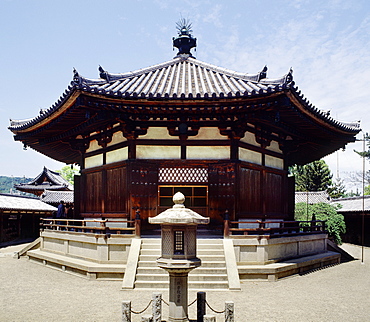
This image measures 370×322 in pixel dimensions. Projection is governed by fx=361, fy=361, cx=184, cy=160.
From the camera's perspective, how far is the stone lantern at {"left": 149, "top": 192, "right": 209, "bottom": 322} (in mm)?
7480

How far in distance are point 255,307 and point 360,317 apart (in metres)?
2.39

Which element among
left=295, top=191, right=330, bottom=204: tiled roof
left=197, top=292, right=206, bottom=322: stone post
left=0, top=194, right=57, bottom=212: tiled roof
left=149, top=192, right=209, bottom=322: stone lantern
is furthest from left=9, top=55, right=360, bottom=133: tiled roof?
left=295, top=191, right=330, bottom=204: tiled roof

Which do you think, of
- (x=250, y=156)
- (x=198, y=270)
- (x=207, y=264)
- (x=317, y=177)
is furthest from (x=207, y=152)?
(x=317, y=177)

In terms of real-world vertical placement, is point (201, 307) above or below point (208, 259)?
below

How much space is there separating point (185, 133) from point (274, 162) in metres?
4.94

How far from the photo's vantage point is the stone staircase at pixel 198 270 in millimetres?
10758

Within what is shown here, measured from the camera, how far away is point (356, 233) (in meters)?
30.5

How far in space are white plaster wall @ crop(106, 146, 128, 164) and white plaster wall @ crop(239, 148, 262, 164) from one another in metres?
→ 4.62

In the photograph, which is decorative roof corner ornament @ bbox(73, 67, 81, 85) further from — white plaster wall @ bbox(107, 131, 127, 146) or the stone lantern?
the stone lantern

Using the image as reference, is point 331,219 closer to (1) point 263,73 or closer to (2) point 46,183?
(1) point 263,73

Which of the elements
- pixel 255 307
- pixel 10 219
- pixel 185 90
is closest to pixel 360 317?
pixel 255 307

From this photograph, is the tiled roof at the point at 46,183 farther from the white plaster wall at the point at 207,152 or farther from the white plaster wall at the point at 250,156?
the white plaster wall at the point at 250,156

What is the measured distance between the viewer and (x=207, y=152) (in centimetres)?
1437

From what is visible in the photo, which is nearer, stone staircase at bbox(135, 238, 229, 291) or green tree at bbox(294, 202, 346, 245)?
→ stone staircase at bbox(135, 238, 229, 291)
